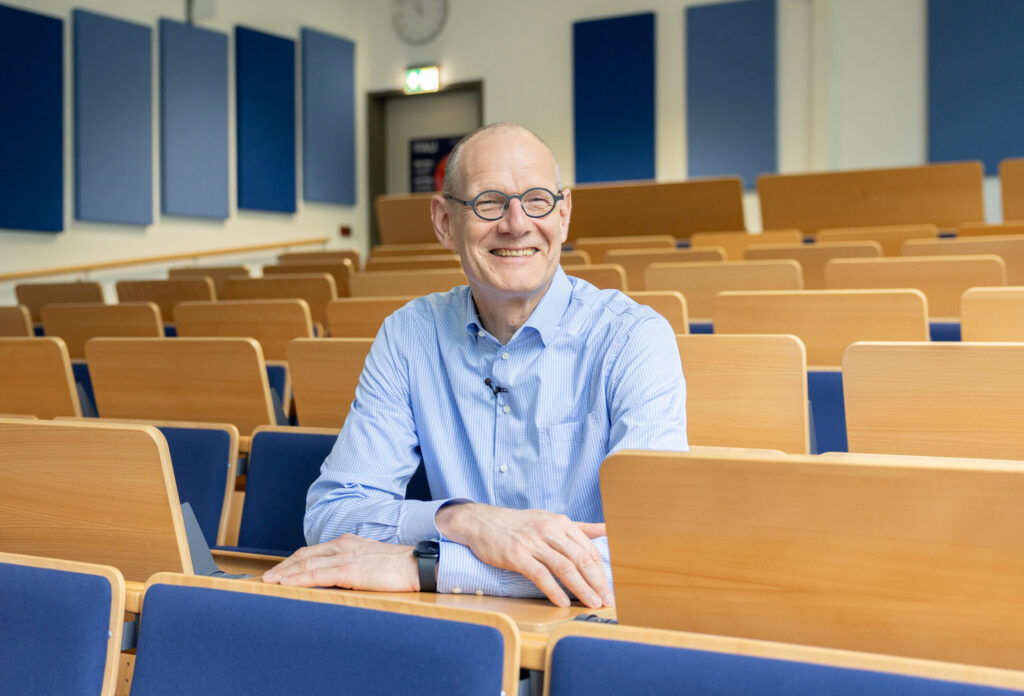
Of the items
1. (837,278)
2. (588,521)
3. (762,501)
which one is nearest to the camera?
(762,501)

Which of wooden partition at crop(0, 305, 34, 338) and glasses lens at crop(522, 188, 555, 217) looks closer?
glasses lens at crop(522, 188, 555, 217)

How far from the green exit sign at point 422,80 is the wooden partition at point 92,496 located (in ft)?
31.4

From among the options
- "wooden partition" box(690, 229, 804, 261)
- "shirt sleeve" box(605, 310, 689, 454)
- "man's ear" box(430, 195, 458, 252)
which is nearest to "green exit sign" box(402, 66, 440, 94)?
"wooden partition" box(690, 229, 804, 261)

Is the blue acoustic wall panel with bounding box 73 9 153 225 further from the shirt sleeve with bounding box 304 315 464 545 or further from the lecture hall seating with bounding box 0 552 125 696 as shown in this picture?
the lecture hall seating with bounding box 0 552 125 696

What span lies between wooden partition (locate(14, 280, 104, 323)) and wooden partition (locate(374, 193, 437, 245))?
1619 mm

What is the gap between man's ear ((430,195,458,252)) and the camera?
1903 mm

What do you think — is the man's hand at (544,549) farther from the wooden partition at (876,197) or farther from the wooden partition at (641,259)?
the wooden partition at (876,197)

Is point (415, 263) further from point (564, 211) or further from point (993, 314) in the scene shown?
point (564, 211)

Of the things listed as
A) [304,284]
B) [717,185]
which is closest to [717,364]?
[304,284]

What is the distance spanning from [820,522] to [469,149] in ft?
3.39

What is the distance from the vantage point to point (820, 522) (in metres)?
1.00

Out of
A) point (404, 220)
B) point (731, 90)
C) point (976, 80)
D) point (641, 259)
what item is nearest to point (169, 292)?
point (404, 220)

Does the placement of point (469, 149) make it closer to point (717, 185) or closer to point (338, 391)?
point (338, 391)

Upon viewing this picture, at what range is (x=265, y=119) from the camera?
389 inches
